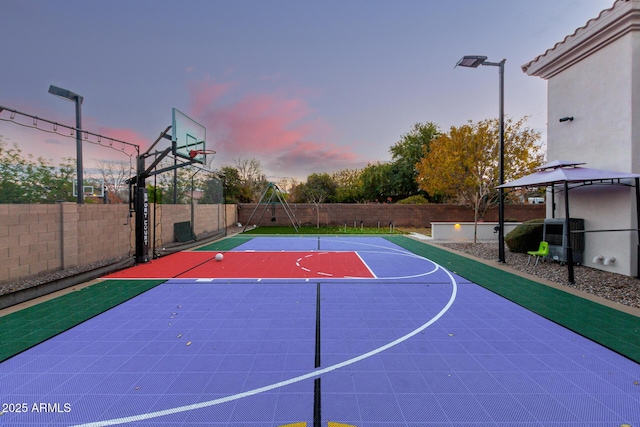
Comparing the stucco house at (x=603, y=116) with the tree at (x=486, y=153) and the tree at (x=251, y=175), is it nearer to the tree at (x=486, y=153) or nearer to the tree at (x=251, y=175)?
the tree at (x=486, y=153)

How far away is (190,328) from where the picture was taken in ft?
13.7

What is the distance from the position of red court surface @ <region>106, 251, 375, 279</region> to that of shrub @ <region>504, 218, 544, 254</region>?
5554mm

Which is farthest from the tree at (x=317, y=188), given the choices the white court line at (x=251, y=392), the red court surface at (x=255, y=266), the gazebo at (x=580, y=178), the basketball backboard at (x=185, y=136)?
the white court line at (x=251, y=392)

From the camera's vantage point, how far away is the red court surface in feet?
24.4

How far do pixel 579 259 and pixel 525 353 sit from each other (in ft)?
21.9

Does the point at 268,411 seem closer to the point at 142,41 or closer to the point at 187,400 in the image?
the point at 187,400

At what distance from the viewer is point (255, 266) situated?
28.1ft

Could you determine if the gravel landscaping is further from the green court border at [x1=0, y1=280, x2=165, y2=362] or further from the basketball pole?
the basketball pole

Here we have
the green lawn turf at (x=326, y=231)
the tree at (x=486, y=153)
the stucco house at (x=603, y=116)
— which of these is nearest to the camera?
the stucco house at (x=603, y=116)

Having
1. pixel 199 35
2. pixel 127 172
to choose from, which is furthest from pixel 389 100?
pixel 127 172

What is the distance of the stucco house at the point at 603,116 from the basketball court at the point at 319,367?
455 centimetres

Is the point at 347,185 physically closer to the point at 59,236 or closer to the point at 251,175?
the point at 251,175

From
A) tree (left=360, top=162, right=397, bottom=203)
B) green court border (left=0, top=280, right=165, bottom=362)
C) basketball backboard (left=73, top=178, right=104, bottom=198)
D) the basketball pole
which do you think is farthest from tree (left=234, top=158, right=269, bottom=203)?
green court border (left=0, top=280, right=165, bottom=362)

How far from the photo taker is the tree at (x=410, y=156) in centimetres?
2909
